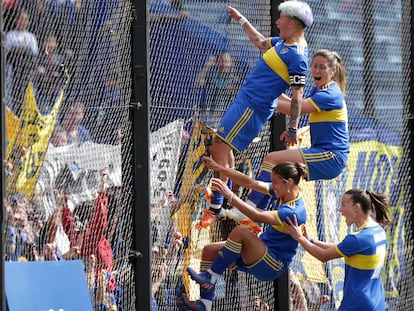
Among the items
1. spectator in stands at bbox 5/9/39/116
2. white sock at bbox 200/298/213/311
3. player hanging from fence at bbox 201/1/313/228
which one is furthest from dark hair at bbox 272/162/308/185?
spectator in stands at bbox 5/9/39/116

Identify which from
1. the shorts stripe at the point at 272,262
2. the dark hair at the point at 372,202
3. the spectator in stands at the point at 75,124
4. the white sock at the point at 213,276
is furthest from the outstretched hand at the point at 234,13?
the white sock at the point at 213,276

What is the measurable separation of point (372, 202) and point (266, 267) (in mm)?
1074

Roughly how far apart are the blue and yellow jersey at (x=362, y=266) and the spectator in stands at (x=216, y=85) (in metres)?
1.54

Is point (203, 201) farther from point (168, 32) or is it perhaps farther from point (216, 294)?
A: point (168, 32)

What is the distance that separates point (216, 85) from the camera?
30.0 ft

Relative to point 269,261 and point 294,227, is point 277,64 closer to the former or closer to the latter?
point 294,227

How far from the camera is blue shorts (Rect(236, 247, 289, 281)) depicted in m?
8.59

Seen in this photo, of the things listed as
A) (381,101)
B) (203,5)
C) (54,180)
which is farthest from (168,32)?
(381,101)

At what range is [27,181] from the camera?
7.27m

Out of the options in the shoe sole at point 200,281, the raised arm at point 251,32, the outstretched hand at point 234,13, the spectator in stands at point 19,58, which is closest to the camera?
the spectator in stands at point 19,58

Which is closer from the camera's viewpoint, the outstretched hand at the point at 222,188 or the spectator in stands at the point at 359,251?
the outstretched hand at the point at 222,188

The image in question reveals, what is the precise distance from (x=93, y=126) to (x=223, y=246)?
5.04ft

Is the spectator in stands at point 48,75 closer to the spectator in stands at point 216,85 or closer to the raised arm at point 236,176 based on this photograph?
the raised arm at point 236,176

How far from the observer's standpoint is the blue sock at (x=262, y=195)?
29.4 feet
